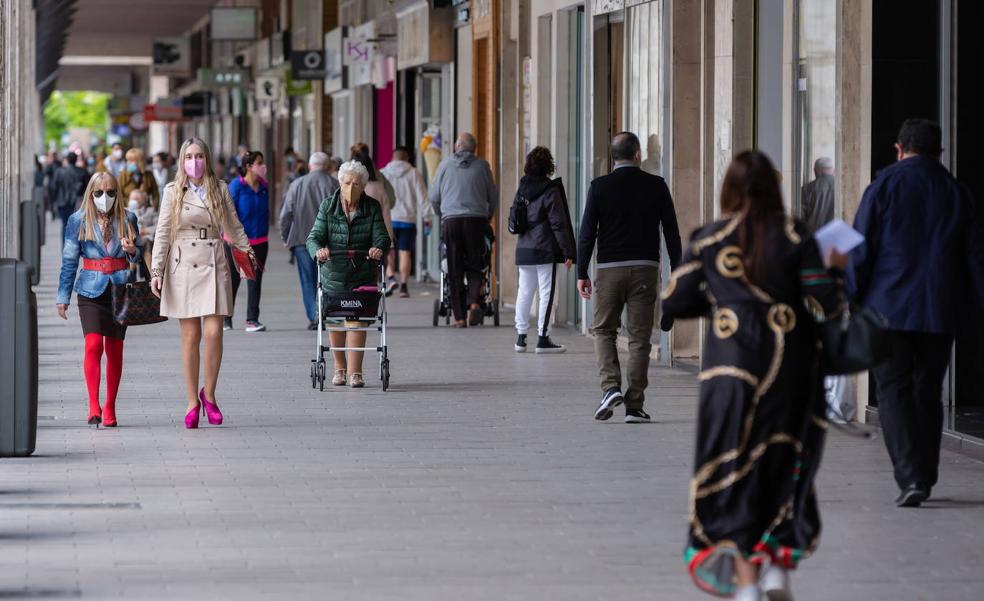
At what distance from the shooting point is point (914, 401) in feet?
30.1

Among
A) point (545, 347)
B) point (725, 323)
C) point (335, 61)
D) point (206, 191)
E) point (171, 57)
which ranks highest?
point (171, 57)

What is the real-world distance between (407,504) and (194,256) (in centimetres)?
325

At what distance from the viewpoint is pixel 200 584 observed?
23.9 feet

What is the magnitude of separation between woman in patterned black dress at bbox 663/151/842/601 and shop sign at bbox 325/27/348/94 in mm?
29731

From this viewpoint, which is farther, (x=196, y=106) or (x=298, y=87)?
(x=196, y=106)

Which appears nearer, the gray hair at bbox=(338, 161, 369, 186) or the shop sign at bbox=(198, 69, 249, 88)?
the gray hair at bbox=(338, 161, 369, 186)

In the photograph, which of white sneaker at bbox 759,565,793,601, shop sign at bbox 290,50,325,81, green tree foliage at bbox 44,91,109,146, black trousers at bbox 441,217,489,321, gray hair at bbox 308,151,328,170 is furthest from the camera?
green tree foliage at bbox 44,91,109,146

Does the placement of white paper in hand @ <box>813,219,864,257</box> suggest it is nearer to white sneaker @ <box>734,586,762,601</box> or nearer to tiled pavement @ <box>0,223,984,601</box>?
white sneaker @ <box>734,586,762,601</box>

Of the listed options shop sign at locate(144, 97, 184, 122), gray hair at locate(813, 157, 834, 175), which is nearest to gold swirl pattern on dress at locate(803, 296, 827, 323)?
gray hair at locate(813, 157, 834, 175)

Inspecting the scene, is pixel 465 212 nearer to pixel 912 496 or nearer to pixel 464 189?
pixel 464 189

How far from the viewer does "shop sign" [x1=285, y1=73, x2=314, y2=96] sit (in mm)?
42156

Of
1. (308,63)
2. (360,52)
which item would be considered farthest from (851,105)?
(308,63)

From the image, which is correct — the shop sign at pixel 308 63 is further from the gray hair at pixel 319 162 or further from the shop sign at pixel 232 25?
the gray hair at pixel 319 162

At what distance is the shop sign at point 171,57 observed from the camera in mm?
69188
